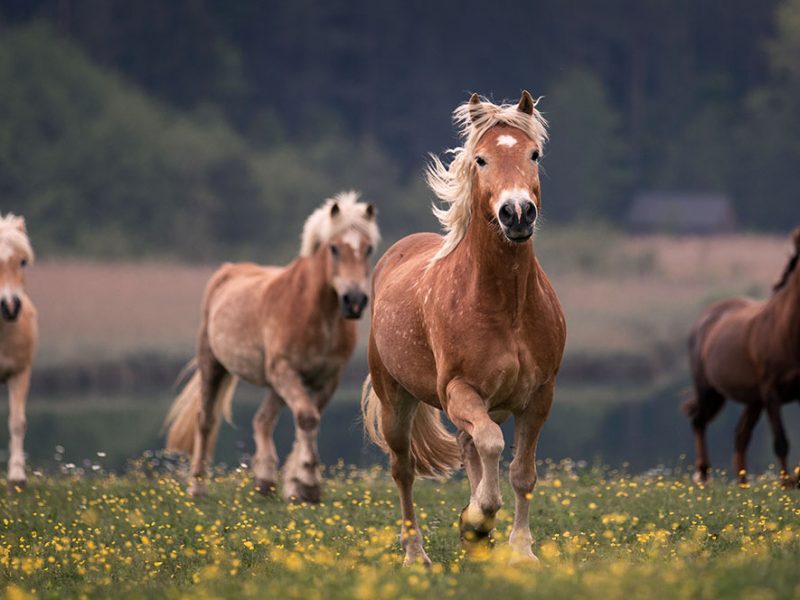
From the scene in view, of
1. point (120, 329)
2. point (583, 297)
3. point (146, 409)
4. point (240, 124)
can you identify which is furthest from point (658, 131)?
point (146, 409)

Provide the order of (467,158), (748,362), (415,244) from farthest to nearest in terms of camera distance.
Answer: (748,362)
(415,244)
(467,158)

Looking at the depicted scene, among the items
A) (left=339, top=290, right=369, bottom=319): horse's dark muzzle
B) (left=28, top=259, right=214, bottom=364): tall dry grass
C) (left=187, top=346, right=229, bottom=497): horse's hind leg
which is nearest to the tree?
(left=28, top=259, right=214, bottom=364): tall dry grass

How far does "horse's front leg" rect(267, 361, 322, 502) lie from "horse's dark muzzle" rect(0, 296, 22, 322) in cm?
270

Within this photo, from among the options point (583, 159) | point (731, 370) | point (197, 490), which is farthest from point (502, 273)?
point (583, 159)

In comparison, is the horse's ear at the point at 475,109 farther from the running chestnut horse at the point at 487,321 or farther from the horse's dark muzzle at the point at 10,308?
the horse's dark muzzle at the point at 10,308

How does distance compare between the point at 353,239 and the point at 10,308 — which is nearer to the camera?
the point at 353,239

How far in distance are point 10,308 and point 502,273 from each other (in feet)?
22.9

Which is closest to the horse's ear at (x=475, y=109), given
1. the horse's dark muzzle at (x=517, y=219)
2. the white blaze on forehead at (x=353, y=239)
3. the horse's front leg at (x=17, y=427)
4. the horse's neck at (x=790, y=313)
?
the horse's dark muzzle at (x=517, y=219)

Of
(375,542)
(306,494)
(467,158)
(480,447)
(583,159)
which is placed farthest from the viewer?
(583,159)

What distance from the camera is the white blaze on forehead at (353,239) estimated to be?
42.8 ft

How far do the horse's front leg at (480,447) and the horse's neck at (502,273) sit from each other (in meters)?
0.58

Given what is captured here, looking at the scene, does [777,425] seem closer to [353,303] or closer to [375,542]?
[353,303]

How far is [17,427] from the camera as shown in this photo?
553 inches

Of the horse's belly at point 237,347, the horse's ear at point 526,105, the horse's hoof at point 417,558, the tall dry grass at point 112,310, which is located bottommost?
the horse's hoof at point 417,558
